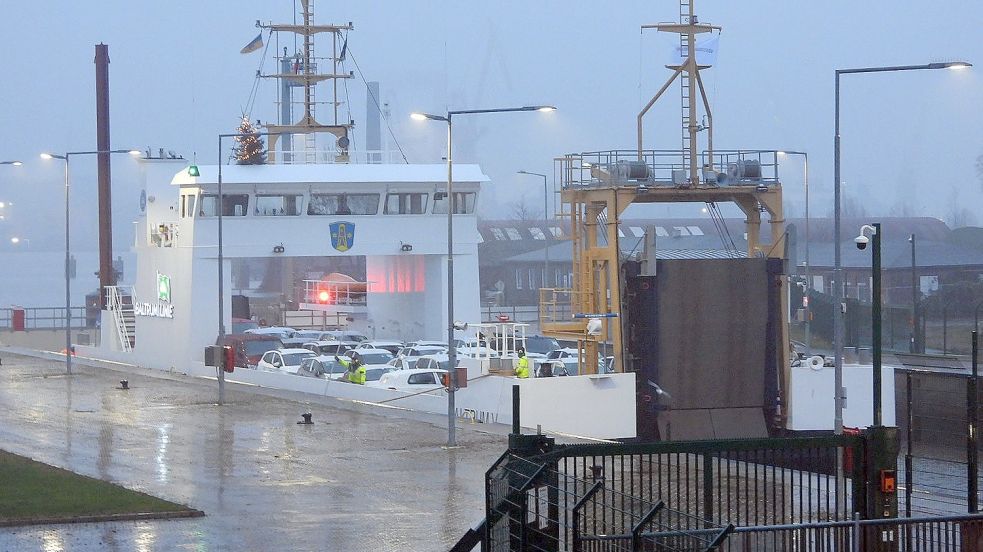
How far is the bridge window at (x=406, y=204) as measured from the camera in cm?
4128

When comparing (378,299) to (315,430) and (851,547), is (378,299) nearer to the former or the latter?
(315,430)

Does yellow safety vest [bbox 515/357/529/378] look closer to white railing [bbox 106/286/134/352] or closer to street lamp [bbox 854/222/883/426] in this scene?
street lamp [bbox 854/222/883/426]

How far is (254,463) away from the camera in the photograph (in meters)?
22.9

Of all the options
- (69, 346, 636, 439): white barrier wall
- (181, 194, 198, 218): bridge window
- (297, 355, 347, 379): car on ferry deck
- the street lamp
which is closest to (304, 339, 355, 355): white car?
(297, 355, 347, 379): car on ferry deck

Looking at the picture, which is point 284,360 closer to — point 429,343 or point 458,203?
point 429,343

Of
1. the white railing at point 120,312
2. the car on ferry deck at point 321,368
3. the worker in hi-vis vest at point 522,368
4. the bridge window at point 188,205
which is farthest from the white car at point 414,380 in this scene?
the white railing at point 120,312

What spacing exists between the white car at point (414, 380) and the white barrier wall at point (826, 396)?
8.36 metres

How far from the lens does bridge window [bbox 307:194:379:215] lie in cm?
4100

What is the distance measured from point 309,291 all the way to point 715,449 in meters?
45.1

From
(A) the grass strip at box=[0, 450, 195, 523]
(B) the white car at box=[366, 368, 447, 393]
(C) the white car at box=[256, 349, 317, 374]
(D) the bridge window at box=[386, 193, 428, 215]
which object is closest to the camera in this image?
(A) the grass strip at box=[0, 450, 195, 523]

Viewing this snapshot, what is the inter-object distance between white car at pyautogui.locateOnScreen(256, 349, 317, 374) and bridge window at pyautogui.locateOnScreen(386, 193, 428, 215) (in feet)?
16.3

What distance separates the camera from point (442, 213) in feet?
136

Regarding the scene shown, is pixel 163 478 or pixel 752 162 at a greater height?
pixel 752 162

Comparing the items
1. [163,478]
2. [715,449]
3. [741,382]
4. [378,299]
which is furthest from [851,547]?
[378,299]
